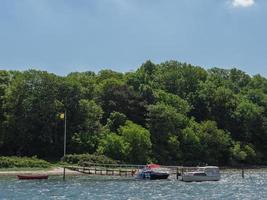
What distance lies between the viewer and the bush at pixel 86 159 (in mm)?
103750

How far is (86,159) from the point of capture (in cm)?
10394

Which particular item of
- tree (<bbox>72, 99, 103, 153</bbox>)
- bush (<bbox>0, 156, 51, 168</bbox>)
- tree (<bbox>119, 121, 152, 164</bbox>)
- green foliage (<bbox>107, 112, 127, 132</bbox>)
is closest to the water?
bush (<bbox>0, 156, 51, 168</bbox>)

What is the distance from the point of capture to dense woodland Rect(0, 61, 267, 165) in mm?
112000

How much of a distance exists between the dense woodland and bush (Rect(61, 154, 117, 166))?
5390 millimetres

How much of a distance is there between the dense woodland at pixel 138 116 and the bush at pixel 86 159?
5.39 m

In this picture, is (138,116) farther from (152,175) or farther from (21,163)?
(152,175)

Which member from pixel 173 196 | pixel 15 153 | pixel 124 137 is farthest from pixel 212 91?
pixel 173 196

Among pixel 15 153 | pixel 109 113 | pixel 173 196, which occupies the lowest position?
pixel 173 196

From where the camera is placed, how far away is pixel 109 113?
130 m

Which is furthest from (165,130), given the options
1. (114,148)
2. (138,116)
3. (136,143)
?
(114,148)

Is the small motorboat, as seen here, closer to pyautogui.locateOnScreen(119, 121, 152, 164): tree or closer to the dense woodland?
the dense woodland

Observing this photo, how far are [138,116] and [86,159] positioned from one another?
3043 centimetres

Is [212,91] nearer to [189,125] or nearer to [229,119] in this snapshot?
[229,119]

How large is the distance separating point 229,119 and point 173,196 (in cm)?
9215
